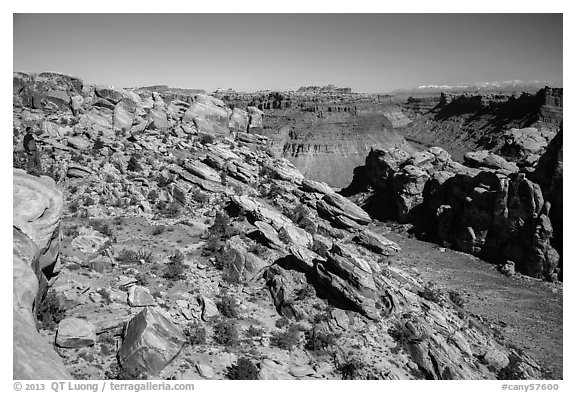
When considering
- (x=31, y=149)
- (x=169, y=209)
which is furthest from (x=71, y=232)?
(x=31, y=149)

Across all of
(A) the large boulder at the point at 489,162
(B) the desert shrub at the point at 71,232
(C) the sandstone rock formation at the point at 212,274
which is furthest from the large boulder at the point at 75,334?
(A) the large boulder at the point at 489,162

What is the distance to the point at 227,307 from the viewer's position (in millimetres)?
17781

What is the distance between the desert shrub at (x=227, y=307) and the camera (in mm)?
17609

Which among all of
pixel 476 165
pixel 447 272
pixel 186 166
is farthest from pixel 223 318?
pixel 476 165

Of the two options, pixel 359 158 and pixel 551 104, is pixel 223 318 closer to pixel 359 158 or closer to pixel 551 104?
pixel 359 158

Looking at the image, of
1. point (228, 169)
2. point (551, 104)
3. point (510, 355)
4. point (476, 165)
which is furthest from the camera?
point (551, 104)

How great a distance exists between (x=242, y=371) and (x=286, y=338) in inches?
124

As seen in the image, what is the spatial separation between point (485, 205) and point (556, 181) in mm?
6862

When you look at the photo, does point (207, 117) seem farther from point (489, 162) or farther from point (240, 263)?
point (489, 162)

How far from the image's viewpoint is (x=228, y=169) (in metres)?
38.0

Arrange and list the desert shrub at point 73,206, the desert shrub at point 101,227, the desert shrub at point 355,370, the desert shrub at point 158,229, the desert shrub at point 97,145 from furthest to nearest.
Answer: the desert shrub at point 97,145, the desert shrub at point 73,206, the desert shrub at point 158,229, the desert shrub at point 101,227, the desert shrub at point 355,370

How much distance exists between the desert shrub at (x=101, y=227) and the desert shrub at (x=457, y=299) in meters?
25.0

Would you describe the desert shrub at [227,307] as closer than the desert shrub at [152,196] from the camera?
Yes

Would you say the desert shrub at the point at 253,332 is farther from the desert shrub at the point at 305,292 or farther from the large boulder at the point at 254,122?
the large boulder at the point at 254,122
